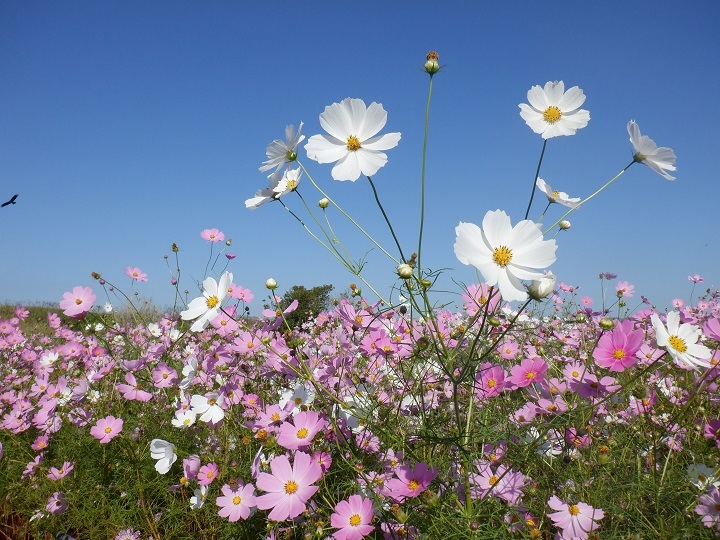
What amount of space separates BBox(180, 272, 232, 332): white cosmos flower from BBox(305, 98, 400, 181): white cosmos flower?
1.21ft

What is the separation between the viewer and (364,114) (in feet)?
3.28

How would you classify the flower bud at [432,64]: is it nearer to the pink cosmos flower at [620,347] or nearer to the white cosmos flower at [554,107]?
the white cosmos flower at [554,107]

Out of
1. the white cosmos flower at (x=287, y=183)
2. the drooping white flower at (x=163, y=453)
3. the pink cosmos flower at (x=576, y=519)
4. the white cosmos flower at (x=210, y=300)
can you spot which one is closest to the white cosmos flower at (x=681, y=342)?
the pink cosmos flower at (x=576, y=519)

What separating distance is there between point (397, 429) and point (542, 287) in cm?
69

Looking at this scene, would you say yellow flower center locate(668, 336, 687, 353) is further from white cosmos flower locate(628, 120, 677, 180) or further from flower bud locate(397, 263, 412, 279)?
flower bud locate(397, 263, 412, 279)

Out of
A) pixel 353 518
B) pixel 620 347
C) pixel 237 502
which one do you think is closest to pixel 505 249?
pixel 620 347

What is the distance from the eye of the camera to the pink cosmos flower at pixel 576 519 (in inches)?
40.6

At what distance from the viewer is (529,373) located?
49.8 inches

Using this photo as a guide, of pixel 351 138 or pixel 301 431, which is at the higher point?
pixel 351 138

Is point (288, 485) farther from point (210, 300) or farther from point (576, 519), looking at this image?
point (576, 519)

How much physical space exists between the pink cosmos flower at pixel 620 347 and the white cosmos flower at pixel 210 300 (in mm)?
910

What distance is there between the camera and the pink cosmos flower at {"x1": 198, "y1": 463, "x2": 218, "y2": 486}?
1.38 m

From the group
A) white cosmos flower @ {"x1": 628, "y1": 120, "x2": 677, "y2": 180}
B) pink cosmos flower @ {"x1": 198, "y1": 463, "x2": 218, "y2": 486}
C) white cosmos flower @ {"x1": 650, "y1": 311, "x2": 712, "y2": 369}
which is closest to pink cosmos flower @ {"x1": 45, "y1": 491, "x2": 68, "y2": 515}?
pink cosmos flower @ {"x1": 198, "y1": 463, "x2": 218, "y2": 486}

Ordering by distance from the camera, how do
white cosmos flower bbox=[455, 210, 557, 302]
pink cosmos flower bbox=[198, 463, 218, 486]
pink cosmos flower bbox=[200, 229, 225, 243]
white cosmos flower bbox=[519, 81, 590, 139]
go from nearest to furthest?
white cosmos flower bbox=[455, 210, 557, 302] → white cosmos flower bbox=[519, 81, 590, 139] → pink cosmos flower bbox=[198, 463, 218, 486] → pink cosmos flower bbox=[200, 229, 225, 243]
